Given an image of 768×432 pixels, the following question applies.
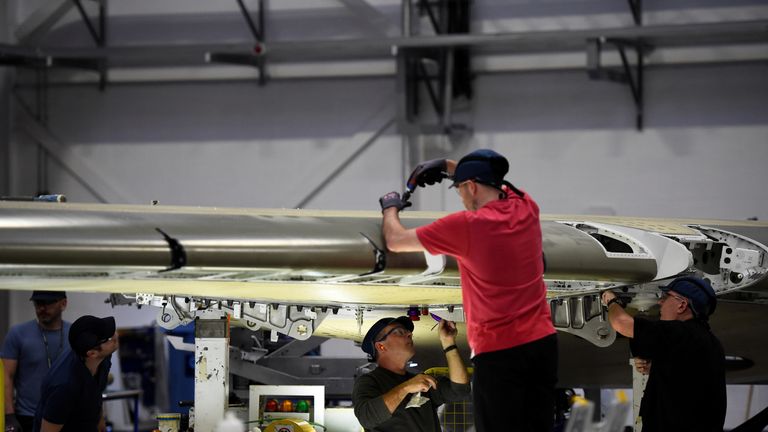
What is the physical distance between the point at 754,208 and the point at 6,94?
8.87 metres

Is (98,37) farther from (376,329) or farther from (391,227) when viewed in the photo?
(391,227)

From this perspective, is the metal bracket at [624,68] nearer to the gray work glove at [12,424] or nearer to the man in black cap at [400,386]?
the man in black cap at [400,386]

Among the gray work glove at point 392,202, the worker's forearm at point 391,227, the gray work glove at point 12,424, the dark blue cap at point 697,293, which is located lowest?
the gray work glove at point 12,424

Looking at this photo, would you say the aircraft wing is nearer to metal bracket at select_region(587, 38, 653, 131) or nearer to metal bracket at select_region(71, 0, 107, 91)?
metal bracket at select_region(587, 38, 653, 131)

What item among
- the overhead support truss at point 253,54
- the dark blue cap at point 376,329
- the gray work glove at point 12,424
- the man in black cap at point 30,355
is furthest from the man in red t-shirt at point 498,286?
the overhead support truss at point 253,54

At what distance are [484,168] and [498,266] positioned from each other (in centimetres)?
37

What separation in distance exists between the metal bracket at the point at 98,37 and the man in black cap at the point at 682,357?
31.3 ft

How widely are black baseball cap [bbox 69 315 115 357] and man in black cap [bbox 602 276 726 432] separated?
2.53 m

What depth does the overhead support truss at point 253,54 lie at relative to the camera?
12023 mm

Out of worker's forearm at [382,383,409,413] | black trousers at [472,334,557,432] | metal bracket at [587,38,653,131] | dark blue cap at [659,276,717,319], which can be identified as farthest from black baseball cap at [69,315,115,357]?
metal bracket at [587,38,653,131]

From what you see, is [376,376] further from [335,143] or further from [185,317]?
[335,143]

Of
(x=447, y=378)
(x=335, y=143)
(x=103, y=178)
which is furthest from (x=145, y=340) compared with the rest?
(x=447, y=378)

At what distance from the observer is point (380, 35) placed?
40.8 feet

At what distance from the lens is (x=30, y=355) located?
25.3 ft
